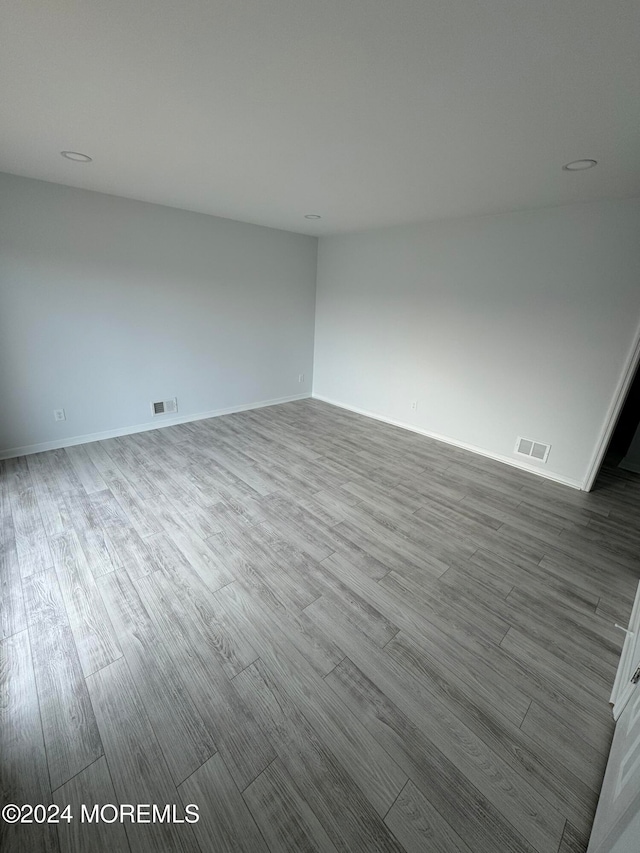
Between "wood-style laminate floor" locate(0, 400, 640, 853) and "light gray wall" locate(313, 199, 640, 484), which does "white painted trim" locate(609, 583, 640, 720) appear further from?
"light gray wall" locate(313, 199, 640, 484)

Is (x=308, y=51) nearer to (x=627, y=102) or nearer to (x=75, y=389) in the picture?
(x=627, y=102)

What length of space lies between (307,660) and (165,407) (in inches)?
135

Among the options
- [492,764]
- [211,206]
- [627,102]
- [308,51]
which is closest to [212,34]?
[308,51]

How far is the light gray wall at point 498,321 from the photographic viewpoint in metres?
2.76

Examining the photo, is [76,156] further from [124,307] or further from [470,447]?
[470,447]

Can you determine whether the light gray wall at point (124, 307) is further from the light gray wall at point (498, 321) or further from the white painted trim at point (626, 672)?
the white painted trim at point (626, 672)

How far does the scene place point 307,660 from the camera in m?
1.50

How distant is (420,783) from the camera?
1.13 m

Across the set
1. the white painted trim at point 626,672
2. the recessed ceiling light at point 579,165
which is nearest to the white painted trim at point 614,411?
the recessed ceiling light at point 579,165

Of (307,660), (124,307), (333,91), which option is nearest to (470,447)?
(307,660)

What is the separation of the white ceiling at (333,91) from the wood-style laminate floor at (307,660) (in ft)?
7.84

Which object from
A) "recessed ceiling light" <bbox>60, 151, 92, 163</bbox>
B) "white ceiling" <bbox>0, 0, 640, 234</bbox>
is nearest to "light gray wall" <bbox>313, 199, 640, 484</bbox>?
"white ceiling" <bbox>0, 0, 640, 234</bbox>

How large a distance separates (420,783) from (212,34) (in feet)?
8.87

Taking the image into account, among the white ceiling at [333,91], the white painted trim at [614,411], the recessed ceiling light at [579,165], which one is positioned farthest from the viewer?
the white painted trim at [614,411]
